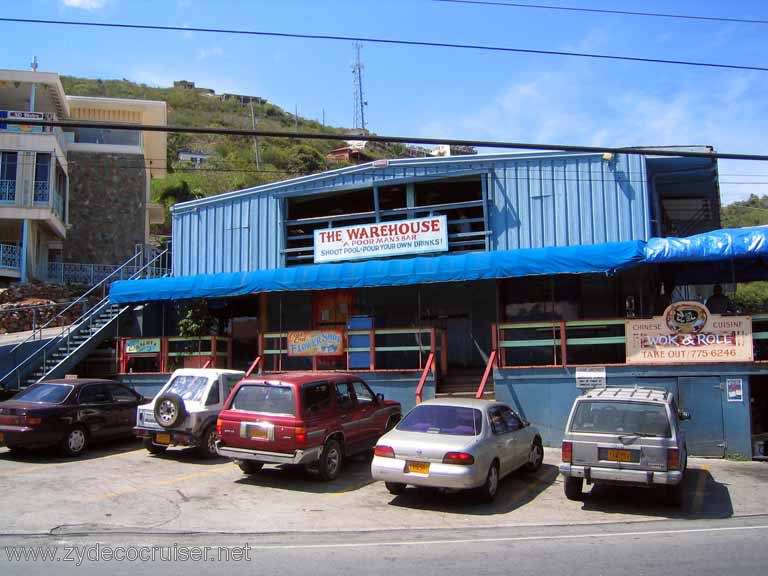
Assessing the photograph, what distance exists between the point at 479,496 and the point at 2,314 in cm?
2124

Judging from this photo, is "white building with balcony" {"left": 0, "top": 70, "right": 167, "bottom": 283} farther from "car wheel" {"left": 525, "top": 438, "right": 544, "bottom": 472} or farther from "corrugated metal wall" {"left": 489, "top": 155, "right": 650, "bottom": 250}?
"car wheel" {"left": 525, "top": 438, "right": 544, "bottom": 472}

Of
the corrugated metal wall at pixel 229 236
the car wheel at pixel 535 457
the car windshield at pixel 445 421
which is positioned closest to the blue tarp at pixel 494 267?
the corrugated metal wall at pixel 229 236

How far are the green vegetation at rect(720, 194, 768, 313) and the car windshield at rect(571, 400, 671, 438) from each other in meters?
22.1

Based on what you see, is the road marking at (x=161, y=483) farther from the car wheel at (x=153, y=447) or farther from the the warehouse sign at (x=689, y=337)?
the the warehouse sign at (x=689, y=337)

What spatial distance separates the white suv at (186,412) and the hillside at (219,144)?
3431 cm

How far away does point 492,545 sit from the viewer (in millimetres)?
7613

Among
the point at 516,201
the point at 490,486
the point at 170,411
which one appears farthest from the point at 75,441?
the point at 516,201

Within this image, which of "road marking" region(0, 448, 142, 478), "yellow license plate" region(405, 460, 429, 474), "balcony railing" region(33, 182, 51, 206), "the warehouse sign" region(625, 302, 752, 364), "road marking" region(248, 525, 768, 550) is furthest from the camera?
"balcony railing" region(33, 182, 51, 206)

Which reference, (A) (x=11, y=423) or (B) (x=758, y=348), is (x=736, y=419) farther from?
(A) (x=11, y=423)

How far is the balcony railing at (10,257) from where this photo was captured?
28016 mm

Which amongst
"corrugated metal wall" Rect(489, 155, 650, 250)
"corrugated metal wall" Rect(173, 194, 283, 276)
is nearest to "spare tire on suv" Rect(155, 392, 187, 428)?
"corrugated metal wall" Rect(173, 194, 283, 276)

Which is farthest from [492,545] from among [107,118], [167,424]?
[107,118]

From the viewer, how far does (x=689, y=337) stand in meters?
13.7

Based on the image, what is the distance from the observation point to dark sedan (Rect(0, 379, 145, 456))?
12.2 m
